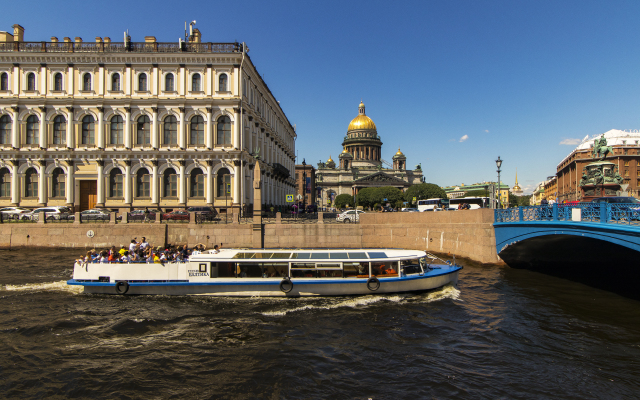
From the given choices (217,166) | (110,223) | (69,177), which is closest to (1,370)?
(110,223)

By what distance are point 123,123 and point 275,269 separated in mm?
29003

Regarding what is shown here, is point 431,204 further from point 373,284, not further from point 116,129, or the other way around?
point 116,129

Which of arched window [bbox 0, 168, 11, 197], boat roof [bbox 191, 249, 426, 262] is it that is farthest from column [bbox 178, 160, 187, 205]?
boat roof [bbox 191, 249, 426, 262]

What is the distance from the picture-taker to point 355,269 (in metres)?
16.9

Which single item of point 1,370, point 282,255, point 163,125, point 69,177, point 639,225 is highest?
point 163,125

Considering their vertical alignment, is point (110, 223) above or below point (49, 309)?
above

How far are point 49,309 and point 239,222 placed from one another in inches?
641

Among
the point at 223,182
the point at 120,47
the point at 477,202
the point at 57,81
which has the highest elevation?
the point at 120,47

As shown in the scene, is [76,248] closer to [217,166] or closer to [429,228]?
[217,166]

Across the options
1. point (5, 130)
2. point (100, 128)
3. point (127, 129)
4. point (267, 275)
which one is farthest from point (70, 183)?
point (267, 275)

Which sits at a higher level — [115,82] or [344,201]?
[115,82]

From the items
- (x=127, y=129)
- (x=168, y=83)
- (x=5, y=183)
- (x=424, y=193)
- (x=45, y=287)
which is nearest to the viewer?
(x=45, y=287)

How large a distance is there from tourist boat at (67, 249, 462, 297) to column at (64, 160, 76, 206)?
2434 cm

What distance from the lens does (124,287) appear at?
55.3ft
